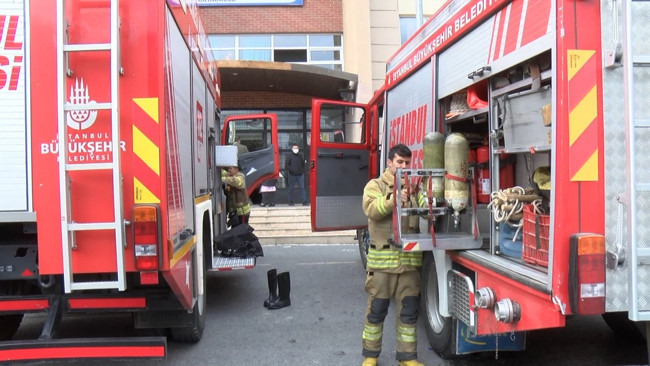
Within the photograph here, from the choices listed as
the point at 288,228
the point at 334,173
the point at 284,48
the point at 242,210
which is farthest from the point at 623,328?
the point at 284,48

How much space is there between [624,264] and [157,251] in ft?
8.09

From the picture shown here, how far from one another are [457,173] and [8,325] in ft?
13.3

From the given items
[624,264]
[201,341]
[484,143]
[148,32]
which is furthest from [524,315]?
[201,341]

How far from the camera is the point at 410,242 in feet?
10.7

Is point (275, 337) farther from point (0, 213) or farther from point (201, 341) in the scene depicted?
point (0, 213)

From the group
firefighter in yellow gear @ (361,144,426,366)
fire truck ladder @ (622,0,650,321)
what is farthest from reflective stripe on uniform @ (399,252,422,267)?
fire truck ladder @ (622,0,650,321)

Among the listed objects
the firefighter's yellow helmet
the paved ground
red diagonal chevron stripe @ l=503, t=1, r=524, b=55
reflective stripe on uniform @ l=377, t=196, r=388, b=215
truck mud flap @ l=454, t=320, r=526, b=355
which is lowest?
the paved ground

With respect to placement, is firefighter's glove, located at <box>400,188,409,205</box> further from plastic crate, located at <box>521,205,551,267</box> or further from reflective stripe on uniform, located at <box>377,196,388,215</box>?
plastic crate, located at <box>521,205,551,267</box>

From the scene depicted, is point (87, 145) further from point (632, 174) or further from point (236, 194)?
point (236, 194)

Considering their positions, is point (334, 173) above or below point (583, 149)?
below

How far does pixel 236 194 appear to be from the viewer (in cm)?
688

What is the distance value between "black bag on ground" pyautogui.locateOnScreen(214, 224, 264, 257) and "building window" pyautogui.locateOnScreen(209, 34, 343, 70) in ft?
29.6

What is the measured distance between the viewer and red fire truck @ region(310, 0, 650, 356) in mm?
2207

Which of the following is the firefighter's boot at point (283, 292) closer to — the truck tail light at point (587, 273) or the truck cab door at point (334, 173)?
the truck cab door at point (334, 173)
